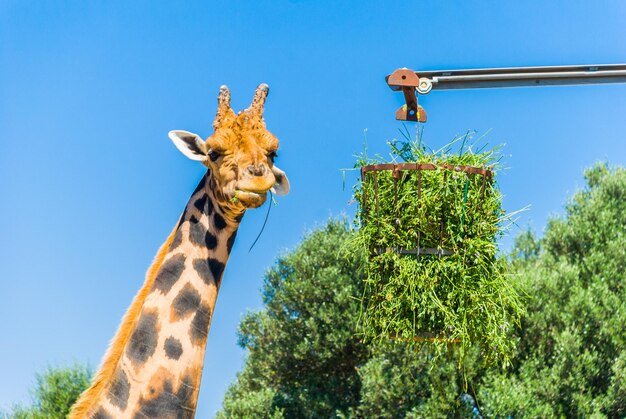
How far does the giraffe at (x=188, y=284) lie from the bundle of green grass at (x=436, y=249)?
1.42 metres

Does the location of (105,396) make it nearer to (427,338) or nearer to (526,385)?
(427,338)

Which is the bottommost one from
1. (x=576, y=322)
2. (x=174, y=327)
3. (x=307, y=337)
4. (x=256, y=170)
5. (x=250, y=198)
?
(x=174, y=327)

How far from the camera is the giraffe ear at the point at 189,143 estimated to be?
22.2 feet

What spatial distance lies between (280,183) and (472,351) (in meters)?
17.1

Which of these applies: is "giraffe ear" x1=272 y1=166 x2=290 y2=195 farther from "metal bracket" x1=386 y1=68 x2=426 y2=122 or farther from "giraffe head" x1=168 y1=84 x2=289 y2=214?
"metal bracket" x1=386 y1=68 x2=426 y2=122

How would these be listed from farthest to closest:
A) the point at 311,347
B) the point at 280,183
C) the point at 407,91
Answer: the point at 311,347, the point at 407,91, the point at 280,183

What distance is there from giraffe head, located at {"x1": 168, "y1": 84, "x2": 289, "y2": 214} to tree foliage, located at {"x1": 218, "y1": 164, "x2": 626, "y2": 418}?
49.1ft

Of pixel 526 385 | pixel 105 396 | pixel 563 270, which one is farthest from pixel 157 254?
pixel 563 270

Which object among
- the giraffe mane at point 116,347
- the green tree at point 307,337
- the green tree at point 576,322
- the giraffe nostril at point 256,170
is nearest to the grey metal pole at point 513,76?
the giraffe nostril at point 256,170

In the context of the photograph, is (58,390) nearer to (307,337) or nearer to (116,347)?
(307,337)

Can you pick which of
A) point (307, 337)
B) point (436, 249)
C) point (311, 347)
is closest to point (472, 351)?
point (311, 347)

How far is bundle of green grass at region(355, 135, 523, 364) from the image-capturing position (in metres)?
7.84

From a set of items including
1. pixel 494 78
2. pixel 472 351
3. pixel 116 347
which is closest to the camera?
pixel 116 347

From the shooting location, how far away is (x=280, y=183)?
6.99 meters
